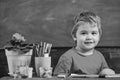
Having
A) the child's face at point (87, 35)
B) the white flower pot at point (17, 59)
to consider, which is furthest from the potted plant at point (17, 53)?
the child's face at point (87, 35)

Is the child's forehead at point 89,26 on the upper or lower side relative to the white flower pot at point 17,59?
upper

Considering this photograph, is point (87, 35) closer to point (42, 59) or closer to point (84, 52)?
point (84, 52)

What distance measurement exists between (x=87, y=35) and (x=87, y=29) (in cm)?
3

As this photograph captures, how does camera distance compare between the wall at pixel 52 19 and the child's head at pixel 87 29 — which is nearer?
the child's head at pixel 87 29

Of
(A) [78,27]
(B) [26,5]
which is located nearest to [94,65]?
(A) [78,27]

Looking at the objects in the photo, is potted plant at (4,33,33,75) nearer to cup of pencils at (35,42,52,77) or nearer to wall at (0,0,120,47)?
cup of pencils at (35,42,52,77)

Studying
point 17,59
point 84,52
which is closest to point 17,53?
point 17,59

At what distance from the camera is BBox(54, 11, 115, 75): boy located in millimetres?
1404

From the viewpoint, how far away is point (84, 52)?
1.46 meters

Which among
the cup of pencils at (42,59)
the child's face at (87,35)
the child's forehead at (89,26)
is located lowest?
the cup of pencils at (42,59)

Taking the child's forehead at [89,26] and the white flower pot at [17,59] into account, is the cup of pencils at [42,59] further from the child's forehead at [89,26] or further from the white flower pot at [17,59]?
the child's forehead at [89,26]

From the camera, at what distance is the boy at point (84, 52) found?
55.3 inches

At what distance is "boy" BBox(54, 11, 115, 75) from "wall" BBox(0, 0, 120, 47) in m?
0.22

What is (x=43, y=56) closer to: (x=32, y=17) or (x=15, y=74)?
(x=15, y=74)
